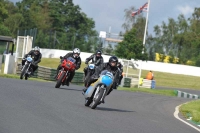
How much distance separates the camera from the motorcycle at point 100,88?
49.7ft

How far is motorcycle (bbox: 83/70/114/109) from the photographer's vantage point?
49.7 feet

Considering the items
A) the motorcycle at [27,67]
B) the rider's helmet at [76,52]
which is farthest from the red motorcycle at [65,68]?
the motorcycle at [27,67]

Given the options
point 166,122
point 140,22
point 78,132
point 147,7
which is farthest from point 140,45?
point 78,132

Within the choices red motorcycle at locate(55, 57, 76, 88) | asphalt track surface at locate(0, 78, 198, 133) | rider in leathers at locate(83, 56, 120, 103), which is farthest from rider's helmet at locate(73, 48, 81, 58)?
asphalt track surface at locate(0, 78, 198, 133)

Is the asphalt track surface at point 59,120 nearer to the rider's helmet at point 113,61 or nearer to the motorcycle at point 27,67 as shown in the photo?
the rider's helmet at point 113,61

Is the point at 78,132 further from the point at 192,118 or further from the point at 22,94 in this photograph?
the point at 192,118

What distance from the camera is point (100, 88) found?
50.1ft

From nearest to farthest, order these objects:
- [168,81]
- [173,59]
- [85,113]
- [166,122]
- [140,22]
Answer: [85,113]
[166,122]
[168,81]
[173,59]
[140,22]

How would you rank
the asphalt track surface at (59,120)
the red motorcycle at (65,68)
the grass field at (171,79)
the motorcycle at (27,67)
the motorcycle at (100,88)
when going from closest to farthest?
the asphalt track surface at (59,120), the motorcycle at (100,88), the red motorcycle at (65,68), the motorcycle at (27,67), the grass field at (171,79)

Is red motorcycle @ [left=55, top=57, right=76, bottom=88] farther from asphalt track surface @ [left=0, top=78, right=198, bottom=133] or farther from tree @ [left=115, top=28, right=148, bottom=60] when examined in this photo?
tree @ [left=115, top=28, right=148, bottom=60]

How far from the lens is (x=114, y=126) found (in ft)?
39.2

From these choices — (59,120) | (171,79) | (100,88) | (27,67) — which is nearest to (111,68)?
(100,88)

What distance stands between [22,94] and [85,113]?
3105 millimetres

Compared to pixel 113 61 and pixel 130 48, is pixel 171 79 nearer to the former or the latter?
pixel 130 48
